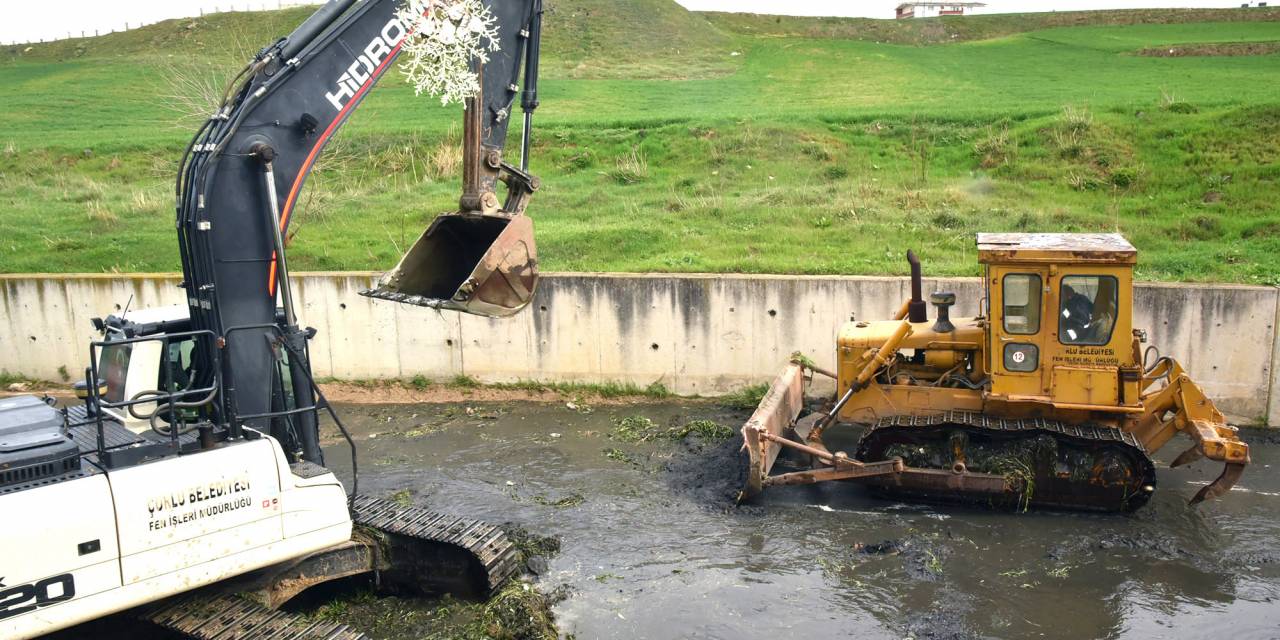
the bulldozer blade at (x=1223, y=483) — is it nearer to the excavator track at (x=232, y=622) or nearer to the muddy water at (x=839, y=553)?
the muddy water at (x=839, y=553)

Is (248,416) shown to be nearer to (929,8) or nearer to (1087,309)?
(1087,309)

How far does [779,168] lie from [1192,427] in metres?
11.9

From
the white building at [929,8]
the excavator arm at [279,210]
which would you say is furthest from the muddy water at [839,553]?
the white building at [929,8]

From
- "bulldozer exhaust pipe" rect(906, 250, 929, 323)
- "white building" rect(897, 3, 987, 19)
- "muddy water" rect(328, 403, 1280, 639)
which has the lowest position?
"muddy water" rect(328, 403, 1280, 639)

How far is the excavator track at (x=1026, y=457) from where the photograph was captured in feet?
30.1

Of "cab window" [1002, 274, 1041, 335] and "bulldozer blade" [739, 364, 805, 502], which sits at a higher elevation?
"cab window" [1002, 274, 1041, 335]

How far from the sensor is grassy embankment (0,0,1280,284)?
15.5 metres

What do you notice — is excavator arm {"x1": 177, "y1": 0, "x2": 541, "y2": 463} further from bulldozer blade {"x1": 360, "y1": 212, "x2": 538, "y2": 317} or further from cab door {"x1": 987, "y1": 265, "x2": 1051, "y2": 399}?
cab door {"x1": 987, "y1": 265, "x2": 1051, "y2": 399}

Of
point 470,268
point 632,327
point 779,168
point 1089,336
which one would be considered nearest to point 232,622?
point 470,268

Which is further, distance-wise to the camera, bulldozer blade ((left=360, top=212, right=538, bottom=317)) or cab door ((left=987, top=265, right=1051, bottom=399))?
cab door ((left=987, top=265, right=1051, bottom=399))

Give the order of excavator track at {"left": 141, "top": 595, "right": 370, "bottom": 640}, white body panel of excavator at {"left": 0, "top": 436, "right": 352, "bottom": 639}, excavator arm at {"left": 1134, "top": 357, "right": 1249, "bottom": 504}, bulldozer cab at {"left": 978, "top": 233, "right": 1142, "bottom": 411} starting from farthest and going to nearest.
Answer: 1. bulldozer cab at {"left": 978, "top": 233, "right": 1142, "bottom": 411}
2. excavator arm at {"left": 1134, "top": 357, "right": 1249, "bottom": 504}
3. excavator track at {"left": 141, "top": 595, "right": 370, "bottom": 640}
4. white body panel of excavator at {"left": 0, "top": 436, "right": 352, "bottom": 639}

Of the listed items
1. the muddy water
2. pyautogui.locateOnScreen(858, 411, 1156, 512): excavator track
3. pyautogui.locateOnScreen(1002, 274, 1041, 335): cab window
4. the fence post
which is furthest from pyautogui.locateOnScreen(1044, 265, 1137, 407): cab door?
the fence post

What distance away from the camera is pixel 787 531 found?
30.3 ft

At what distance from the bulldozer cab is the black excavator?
15.0ft
